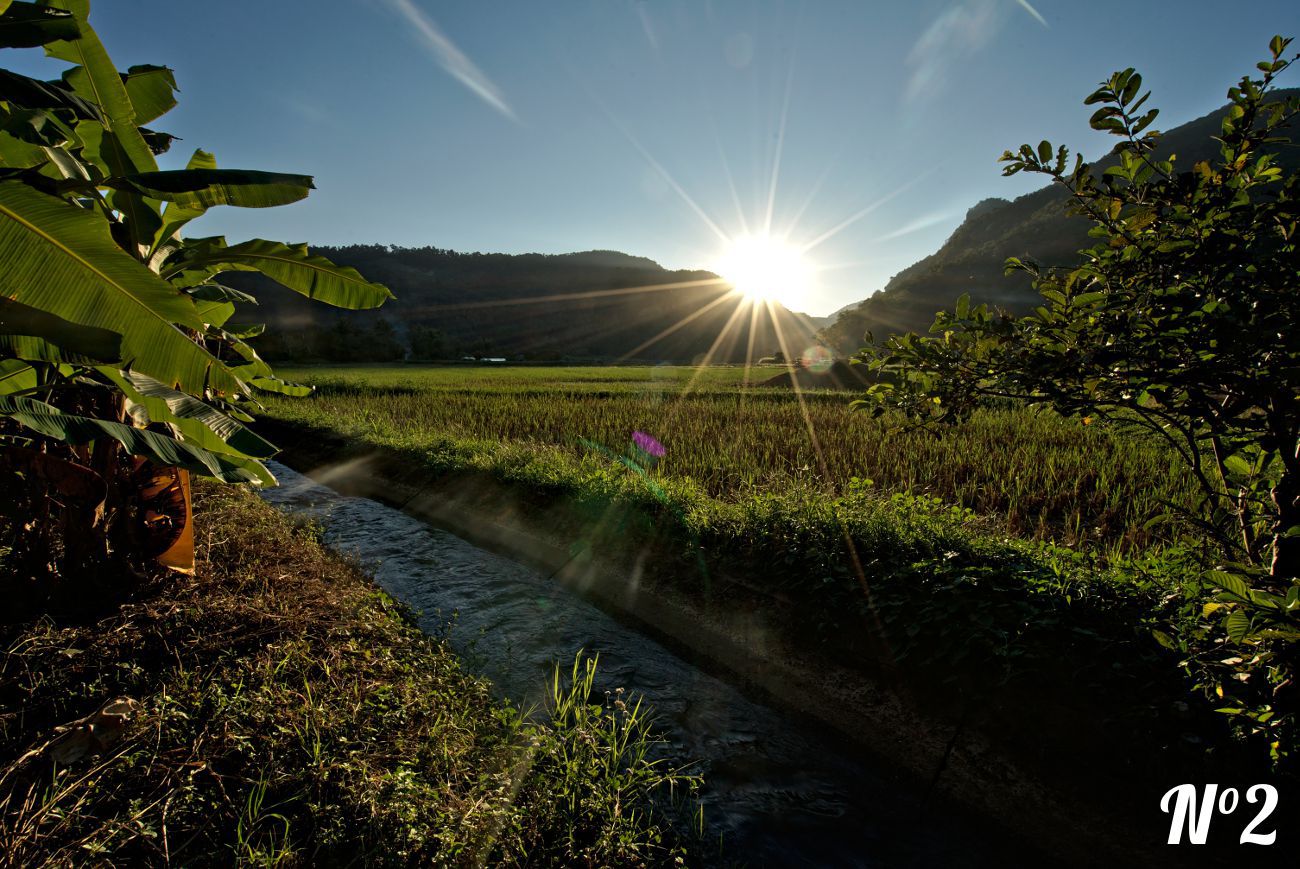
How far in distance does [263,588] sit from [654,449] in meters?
4.88

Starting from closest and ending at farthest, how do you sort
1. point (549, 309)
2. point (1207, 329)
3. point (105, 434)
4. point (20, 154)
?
point (1207, 329)
point (105, 434)
point (20, 154)
point (549, 309)

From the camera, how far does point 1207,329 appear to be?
62.5 inches

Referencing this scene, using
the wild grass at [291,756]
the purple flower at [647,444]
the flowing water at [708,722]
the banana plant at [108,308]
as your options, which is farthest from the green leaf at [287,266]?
the purple flower at [647,444]

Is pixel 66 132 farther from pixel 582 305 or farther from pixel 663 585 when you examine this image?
pixel 582 305

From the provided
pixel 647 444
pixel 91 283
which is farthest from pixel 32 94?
pixel 647 444

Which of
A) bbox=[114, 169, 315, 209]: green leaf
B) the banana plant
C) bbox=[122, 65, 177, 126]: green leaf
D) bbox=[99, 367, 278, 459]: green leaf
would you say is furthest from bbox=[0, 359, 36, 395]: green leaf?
bbox=[122, 65, 177, 126]: green leaf

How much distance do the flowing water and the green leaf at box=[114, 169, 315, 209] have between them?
2495 mm

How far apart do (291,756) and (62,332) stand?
156 centimetres

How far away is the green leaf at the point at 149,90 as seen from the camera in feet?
9.80

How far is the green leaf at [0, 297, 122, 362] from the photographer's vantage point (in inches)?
60.9

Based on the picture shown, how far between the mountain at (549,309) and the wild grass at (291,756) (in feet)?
186

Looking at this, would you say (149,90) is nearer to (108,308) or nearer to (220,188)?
(220,188)

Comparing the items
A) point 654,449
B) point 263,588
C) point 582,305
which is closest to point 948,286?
point 582,305

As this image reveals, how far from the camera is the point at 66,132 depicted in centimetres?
197
